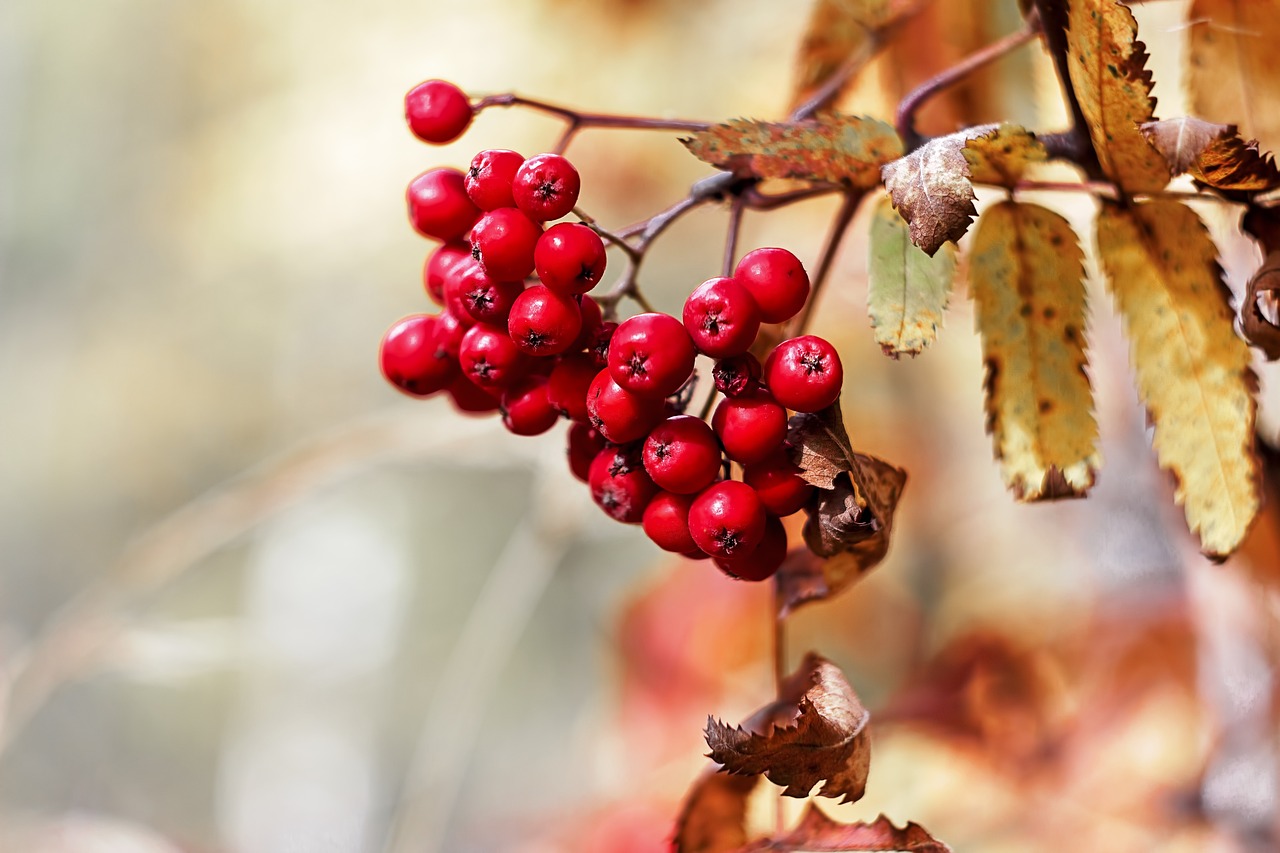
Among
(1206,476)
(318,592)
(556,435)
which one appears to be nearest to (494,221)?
(1206,476)

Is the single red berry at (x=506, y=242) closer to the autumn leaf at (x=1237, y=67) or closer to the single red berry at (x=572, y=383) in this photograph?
the single red berry at (x=572, y=383)

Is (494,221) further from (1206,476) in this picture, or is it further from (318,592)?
(318,592)

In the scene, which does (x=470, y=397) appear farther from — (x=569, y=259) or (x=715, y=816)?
(x=715, y=816)

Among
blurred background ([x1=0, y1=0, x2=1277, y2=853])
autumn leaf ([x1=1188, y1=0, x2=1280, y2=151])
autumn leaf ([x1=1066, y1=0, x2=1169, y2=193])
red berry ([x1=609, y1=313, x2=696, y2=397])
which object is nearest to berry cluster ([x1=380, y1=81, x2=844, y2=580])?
red berry ([x1=609, y1=313, x2=696, y2=397])

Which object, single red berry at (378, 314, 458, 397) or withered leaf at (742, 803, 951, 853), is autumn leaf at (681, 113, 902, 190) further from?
withered leaf at (742, 803, 951, 853)

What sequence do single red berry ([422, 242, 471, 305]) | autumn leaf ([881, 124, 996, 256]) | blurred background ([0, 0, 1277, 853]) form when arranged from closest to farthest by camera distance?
autumn leaf ([881, 124, 996, 256]) < single red berry ([422, 242, 471, 305]) < blurred background ([0, 0, 1277, 853])
